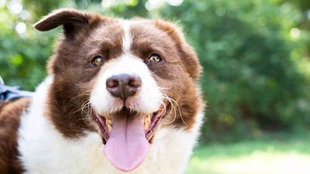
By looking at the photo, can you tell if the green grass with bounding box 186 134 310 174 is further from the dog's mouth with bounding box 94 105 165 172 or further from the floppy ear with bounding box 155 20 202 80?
the dog's mouth with bounding box 94 105 165 172

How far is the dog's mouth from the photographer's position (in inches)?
136

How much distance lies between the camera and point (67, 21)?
3.99 m

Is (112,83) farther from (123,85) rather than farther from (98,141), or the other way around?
(98,141)

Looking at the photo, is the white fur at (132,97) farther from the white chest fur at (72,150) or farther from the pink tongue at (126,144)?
the white chest fur at (72,150)

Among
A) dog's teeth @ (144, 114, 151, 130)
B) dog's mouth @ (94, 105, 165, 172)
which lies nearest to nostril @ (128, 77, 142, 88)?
dog's mouth @ (94, 105, 165, 172)

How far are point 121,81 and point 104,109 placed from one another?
0.28 meters

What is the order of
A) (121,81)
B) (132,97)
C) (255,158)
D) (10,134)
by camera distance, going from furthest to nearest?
(255,158) → (10,134) → (132,97) → (121,81)

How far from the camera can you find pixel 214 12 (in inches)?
555

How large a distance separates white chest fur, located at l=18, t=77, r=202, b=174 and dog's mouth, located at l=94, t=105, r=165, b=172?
0.18 metres

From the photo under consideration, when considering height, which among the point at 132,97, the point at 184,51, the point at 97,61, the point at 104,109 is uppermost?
the point at 184,51

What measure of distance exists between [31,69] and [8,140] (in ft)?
14.0

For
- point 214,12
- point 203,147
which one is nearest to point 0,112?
point 203,147

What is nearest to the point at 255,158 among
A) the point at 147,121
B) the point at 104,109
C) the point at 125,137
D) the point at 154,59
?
the point at 154,59

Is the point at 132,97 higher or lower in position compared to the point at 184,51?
lower
